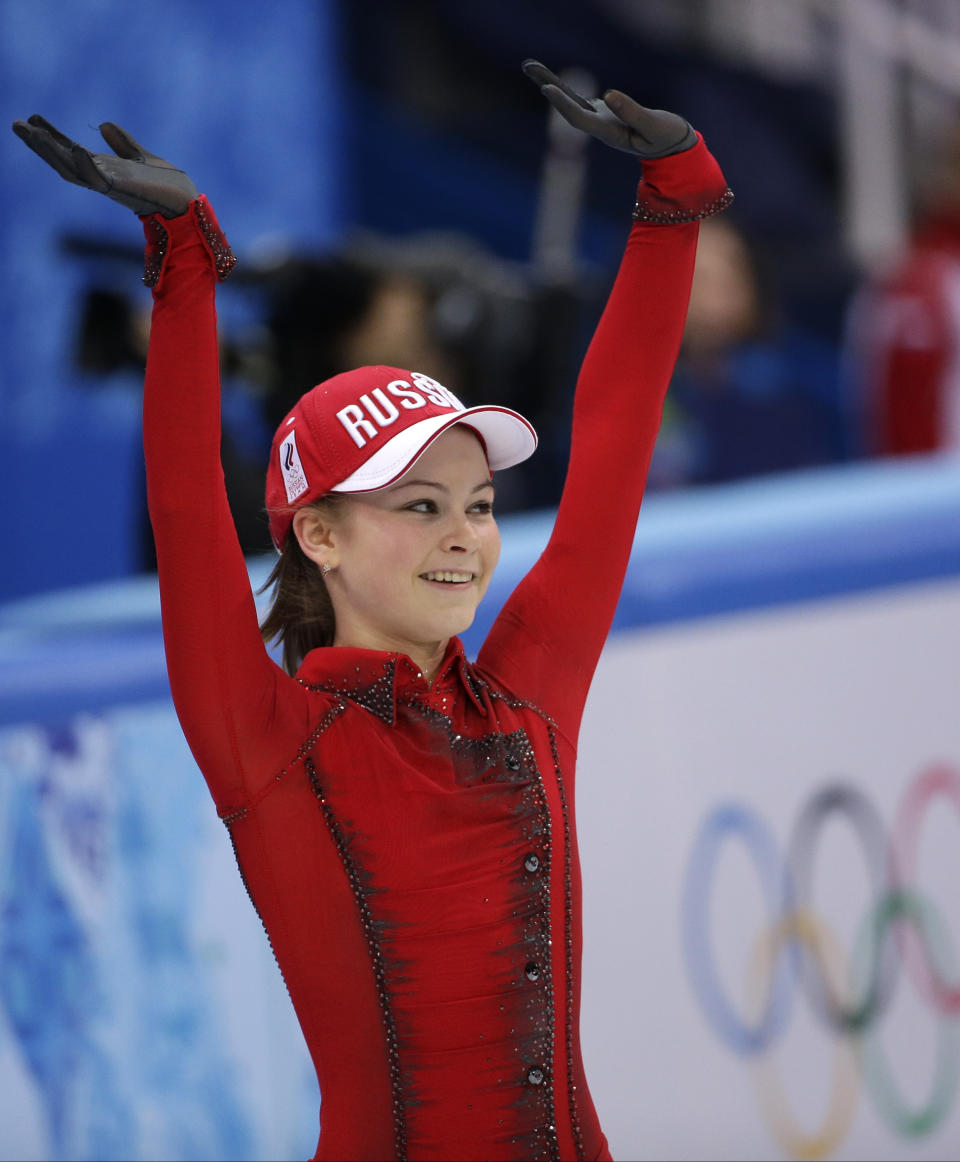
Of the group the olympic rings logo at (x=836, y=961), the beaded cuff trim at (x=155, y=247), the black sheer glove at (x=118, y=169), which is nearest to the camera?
the black sheer glove at (x=118, y=169)

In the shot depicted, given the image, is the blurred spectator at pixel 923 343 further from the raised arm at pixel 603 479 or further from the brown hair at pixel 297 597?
the brown hair at pixel 297 597

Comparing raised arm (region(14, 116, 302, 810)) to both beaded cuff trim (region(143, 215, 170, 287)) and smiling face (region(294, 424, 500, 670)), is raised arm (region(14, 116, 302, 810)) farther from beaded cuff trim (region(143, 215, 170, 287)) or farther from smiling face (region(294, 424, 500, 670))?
smiling face (region(294, 424, 500, 670))

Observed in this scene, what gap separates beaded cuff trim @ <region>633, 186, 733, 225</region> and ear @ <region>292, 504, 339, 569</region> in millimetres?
470

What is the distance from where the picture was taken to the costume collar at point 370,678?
5.60 feet

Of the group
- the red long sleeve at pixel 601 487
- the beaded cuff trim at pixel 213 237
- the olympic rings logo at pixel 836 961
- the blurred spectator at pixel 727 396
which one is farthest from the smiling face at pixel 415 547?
the blurred spectator at pixel 727 396

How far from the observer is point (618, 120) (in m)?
1.69

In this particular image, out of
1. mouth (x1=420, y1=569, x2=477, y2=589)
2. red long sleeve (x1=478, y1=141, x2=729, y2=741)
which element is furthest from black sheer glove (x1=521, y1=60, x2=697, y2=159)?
mouth (x1=420, y1=569, x2=477, y2=589)

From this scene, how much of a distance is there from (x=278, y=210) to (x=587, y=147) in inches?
67.6

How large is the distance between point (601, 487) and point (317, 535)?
1.06ft

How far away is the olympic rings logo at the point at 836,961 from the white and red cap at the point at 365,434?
1.17m

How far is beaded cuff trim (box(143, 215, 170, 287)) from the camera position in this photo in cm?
154

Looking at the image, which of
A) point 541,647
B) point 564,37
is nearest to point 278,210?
point 564,37

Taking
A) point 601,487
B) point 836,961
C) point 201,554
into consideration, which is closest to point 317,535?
point 201,554

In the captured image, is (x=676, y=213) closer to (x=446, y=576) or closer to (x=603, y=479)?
(x=603, y=479)
